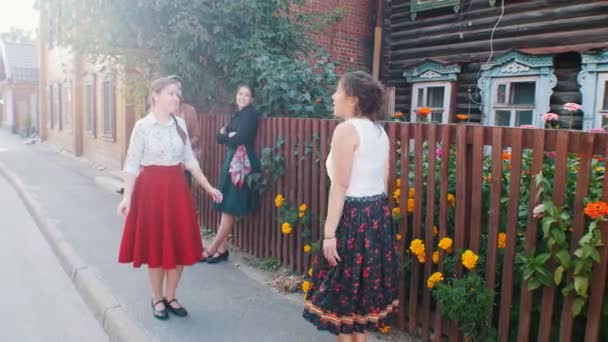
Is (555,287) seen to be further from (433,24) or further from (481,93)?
(433,24)

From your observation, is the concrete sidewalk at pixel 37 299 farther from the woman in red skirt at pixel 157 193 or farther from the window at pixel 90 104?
the window at pixel 90 104

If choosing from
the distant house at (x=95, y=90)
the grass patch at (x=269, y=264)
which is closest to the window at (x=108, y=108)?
the distant house at (x=95, y=90)

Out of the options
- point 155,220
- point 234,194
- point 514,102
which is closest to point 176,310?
point 155,220

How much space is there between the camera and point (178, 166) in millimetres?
3666

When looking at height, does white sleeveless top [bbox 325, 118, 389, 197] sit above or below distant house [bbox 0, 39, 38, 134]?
below

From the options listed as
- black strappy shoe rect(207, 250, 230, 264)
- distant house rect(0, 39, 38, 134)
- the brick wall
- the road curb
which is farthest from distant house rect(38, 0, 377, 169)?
distant house rect(0, 39, 38, 134)

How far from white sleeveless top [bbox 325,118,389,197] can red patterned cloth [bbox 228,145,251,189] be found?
2.32 metres

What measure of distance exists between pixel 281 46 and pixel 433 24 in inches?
143

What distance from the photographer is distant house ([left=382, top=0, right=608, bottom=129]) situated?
22.7 feet

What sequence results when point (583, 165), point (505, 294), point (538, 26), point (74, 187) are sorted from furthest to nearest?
point (74, 187) → point (538, 26) → point (505, 294) → point (583, 165)

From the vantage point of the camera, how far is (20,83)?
28250 millimetres

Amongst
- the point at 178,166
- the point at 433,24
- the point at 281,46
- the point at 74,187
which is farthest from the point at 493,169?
the point at 74,187

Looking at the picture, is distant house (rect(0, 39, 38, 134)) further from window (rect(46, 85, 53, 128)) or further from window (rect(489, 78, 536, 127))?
window (rect(489, 78, 536, 127))

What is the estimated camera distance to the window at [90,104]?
13.8 meters
